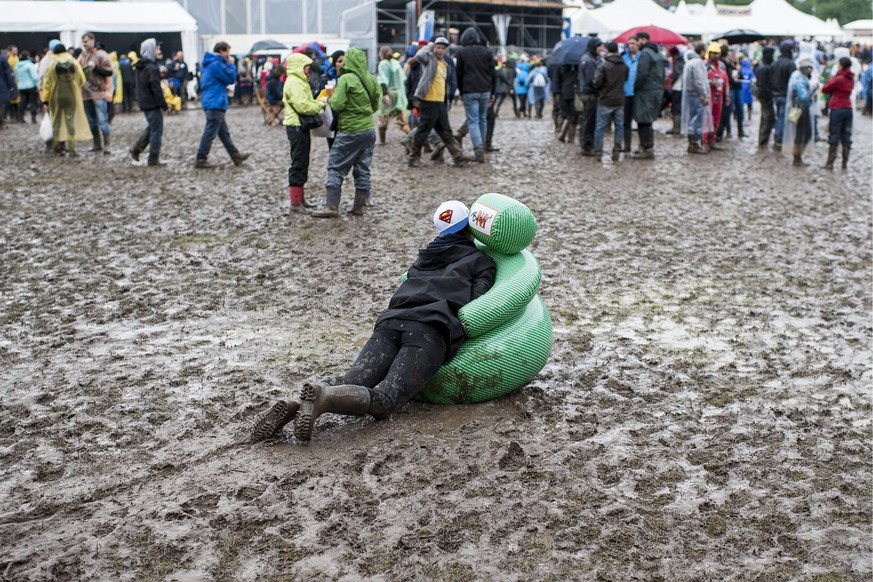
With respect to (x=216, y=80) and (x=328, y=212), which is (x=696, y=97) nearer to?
(x=216, y=80)

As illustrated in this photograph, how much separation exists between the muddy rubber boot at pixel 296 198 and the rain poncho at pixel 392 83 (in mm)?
6265

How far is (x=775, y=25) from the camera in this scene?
3525 cm

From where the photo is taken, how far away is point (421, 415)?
196 inches

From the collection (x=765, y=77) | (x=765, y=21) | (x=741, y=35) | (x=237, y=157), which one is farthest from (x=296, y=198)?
(x=765, y=21)

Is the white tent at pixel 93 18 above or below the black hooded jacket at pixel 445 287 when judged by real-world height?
above

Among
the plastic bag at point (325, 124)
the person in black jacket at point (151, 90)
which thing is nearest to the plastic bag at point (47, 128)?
the person in black jacket at point (151, 90)

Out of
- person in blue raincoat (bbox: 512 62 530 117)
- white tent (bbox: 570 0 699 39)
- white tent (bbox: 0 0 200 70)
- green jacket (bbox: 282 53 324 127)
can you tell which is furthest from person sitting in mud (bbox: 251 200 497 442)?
white tent (bbox: 570 0 699 39)

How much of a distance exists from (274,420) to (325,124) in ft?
21.3

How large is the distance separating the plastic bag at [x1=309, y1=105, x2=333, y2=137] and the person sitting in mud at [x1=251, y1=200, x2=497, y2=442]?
215 inches

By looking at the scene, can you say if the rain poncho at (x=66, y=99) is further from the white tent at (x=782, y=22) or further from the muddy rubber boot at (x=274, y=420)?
the white tent at (x=782, y=22)

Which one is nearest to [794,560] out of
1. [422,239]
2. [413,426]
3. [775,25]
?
[413,426]

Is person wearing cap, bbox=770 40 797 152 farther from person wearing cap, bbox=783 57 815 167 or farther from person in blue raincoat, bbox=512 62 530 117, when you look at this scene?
person in blue raincoat, bbox=512 62 530 117

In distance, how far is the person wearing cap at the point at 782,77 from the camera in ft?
53.3

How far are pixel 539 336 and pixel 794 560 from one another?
1.89m
